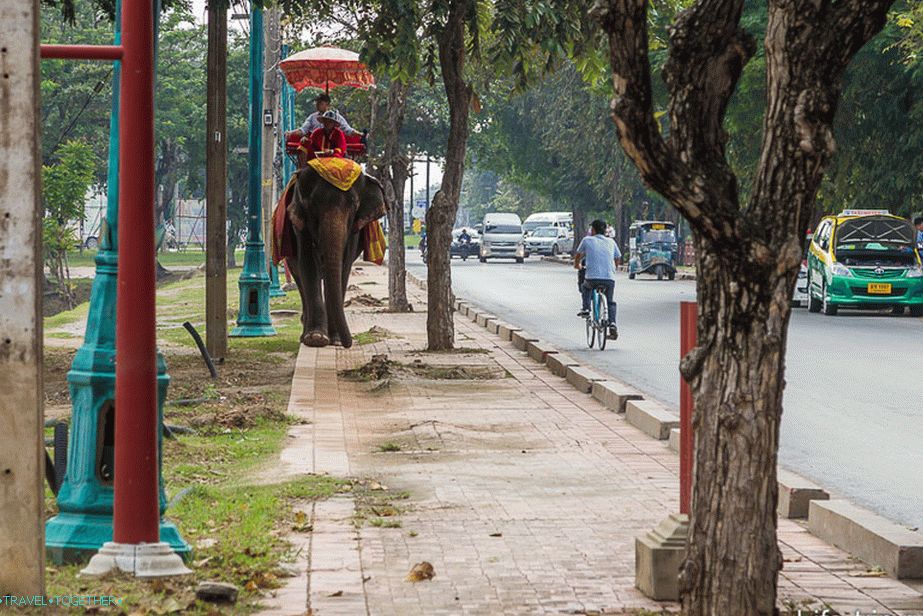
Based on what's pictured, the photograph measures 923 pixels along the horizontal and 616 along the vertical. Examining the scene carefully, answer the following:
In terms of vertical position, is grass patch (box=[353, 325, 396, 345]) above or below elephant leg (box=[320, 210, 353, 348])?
below

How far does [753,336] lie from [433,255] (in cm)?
1383

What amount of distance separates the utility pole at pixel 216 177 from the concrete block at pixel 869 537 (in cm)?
1070

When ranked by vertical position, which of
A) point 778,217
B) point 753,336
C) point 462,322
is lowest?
point 462,322

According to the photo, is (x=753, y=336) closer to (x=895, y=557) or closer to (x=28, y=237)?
(x=895, y=557)

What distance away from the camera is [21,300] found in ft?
19.4

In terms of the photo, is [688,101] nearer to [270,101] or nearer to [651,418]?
[651,418]

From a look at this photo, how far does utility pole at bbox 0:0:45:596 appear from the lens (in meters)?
5.87

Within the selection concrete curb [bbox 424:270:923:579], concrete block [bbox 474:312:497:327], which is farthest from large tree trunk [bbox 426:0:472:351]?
concrete block [bbox 474:312:497:327]

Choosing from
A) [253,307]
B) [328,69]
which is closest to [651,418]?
[328,69]

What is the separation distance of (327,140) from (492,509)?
870 cm

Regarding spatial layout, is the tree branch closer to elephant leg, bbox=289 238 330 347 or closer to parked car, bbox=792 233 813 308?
elephant leg, bbox=289 238 330 347

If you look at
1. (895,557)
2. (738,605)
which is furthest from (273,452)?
(738,605)

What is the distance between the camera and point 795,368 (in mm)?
18906

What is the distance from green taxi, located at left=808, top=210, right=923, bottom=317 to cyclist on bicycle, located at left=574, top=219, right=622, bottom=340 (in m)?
8.73
